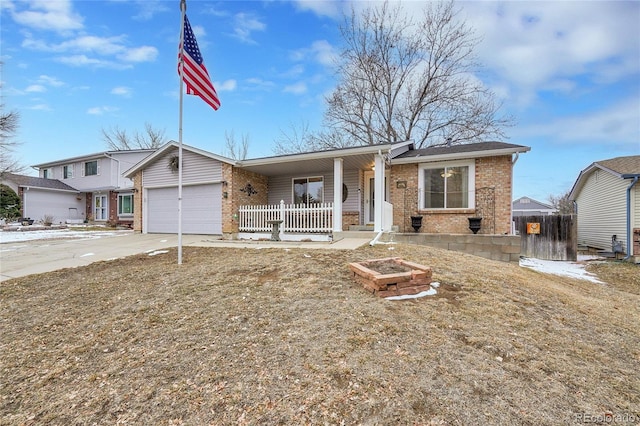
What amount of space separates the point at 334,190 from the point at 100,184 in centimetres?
2194

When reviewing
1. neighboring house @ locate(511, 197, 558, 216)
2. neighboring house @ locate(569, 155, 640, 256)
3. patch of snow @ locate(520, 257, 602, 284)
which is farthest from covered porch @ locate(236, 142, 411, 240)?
neighboring house @ locate(511, 197, 558, 216)

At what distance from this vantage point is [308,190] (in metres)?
12.1

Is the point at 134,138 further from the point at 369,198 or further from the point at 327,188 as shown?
the point at 369,198

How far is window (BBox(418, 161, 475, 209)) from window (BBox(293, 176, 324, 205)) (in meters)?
3.93

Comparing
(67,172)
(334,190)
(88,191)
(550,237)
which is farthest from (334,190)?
(67,172)

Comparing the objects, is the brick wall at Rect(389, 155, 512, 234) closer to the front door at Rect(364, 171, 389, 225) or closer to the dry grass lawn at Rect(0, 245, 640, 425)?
the front door at Rect(364, 171, 389, 225)

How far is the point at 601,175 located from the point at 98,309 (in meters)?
18.9

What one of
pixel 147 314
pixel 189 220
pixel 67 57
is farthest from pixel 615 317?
pixel 67 57

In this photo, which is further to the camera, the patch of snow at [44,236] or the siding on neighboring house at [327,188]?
the patch of snow at [44,236]

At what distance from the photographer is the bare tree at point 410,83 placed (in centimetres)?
1686

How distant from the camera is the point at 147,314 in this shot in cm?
334

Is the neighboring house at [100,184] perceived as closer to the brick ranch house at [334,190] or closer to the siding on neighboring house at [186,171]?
the siding on neighboring house at [186,171]

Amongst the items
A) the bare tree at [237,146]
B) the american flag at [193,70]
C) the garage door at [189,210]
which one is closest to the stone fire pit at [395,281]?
the american flag at [193,70]

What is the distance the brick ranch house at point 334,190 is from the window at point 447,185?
31mm
